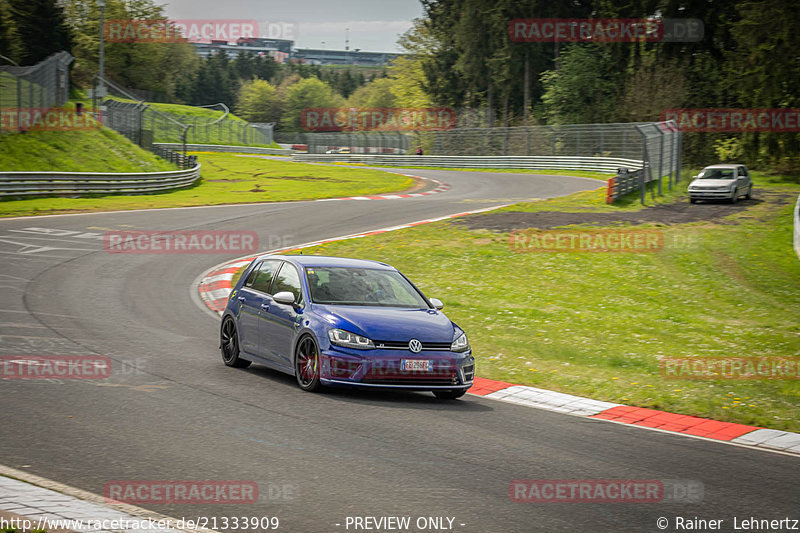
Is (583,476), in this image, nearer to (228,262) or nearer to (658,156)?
(228,262)

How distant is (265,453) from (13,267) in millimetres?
14505

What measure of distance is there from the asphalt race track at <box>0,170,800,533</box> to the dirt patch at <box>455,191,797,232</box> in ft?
48.8

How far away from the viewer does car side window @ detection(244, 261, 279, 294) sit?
37.9 feet

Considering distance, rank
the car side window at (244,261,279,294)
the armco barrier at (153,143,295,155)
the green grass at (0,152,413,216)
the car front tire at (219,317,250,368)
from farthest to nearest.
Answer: the armco barrier at (153,143,295,155), the green grass at (0,152,413,216), the car front tire at (219,317,250,368), the car side window at (244,261,279,294)

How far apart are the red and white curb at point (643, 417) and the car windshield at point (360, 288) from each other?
1570mm

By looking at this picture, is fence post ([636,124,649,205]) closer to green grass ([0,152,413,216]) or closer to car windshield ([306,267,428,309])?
green grass ([0,152,413,216])

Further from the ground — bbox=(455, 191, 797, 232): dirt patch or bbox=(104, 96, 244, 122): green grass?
bbox=(104, 96, 244, 122): green grass

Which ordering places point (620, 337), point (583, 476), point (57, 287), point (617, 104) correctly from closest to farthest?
point (583, 476), point (620, 337), point (57, 287), point (617, 104)

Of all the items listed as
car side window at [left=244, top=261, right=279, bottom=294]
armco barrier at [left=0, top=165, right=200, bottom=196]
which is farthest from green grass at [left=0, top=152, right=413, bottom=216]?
car side window at [left=244, top=261, right=279, bottom=294]

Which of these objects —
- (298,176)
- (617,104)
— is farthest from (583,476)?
(617,104)

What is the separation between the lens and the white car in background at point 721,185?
32.8m

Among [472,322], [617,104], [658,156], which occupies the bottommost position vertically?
[472,322]

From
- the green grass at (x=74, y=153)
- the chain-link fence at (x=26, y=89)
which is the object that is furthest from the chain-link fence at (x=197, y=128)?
the chain-link fence at (x=26, y=89)

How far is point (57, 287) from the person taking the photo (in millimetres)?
17516
